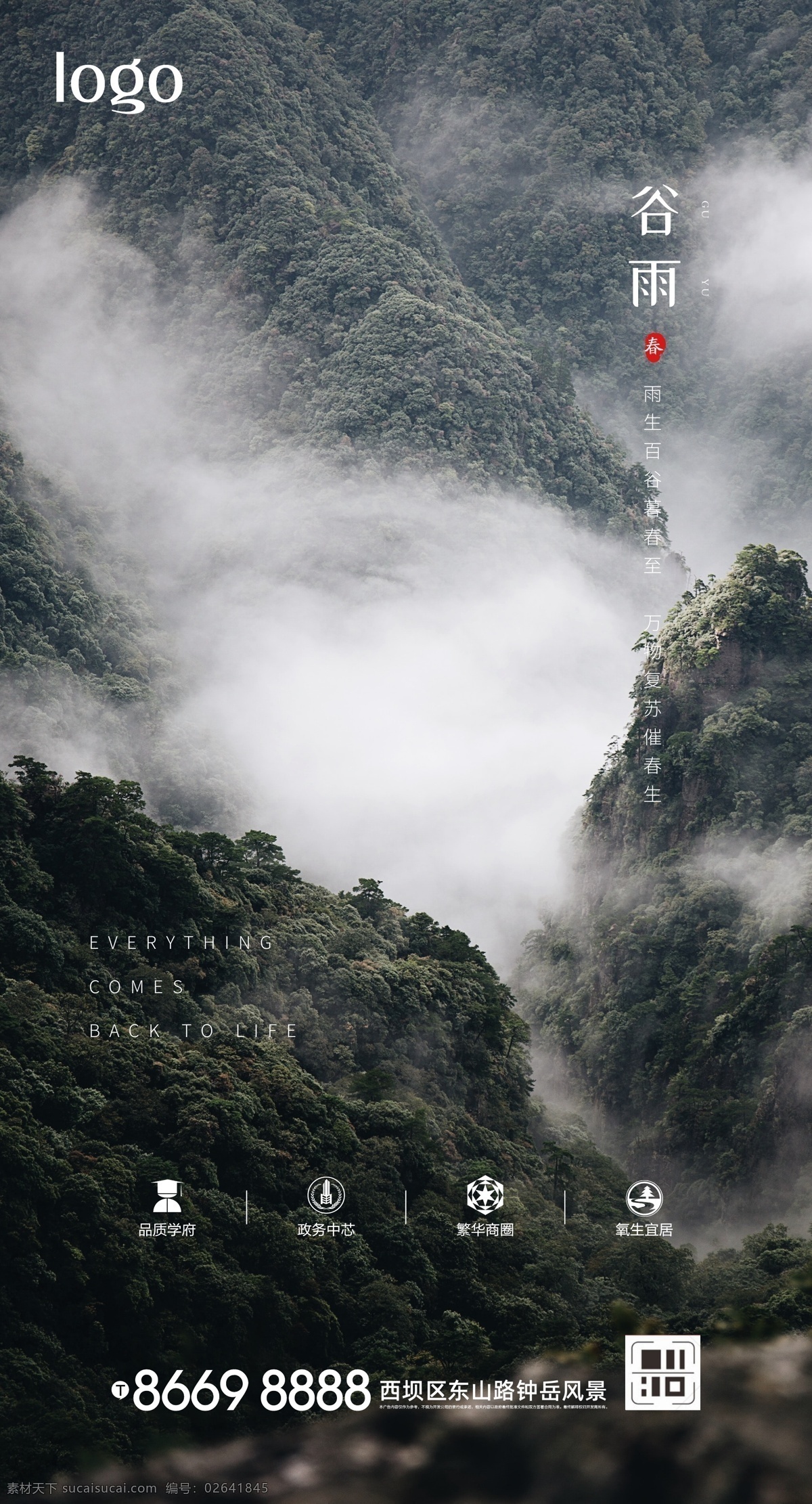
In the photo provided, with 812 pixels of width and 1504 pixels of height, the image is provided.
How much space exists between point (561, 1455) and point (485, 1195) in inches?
1434

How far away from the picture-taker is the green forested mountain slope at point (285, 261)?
116m

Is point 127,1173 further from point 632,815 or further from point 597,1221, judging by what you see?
point 632,815

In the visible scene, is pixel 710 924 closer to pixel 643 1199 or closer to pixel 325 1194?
pixel 643 1199

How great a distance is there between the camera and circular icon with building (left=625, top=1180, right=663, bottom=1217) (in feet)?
138

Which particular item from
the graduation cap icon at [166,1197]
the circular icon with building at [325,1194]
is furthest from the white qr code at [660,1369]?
the circular icon with building at [325,1194]

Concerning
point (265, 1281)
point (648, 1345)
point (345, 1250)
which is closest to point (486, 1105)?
point (345, 1250)

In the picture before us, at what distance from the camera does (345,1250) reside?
106 feet

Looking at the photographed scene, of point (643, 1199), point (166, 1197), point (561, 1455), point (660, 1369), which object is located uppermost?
point (643, 1199)

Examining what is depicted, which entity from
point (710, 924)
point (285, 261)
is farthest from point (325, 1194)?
point (285, 261)

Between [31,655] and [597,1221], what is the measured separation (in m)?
56.6

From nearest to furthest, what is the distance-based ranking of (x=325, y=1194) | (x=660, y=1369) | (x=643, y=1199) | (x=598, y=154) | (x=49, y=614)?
(x=660, y=1369), (x=325, y=1194), (x=643, y=1199), (x=49, y=614), (x=598, y=154)

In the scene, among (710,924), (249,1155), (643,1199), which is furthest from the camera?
(710,924)

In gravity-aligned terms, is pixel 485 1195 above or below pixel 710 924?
below

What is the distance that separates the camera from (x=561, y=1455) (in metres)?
3.14
